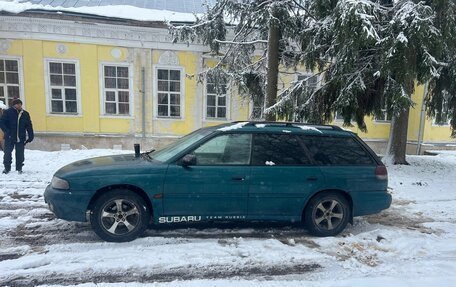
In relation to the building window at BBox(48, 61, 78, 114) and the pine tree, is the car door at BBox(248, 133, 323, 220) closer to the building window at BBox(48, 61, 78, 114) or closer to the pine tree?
the pine tree

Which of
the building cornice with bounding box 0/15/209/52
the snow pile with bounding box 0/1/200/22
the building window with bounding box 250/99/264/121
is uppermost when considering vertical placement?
the snow pile with bounding box 0/1/200/22

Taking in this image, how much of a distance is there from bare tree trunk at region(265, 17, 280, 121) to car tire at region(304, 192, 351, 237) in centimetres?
476

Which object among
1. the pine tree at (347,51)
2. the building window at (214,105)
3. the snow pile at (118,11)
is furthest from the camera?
the building window at (214,105)

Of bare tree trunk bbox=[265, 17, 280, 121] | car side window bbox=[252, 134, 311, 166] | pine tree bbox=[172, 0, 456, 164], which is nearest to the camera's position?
car side window bbox=[252, 134, 311, 166]

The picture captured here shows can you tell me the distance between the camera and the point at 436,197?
7.04m

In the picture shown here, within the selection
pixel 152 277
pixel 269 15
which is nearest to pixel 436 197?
pixel 269 15

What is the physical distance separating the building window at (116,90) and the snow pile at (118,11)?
7.63 feet

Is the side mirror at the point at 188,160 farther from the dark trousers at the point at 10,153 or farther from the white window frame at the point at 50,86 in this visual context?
the white window frame at the point at 50,86

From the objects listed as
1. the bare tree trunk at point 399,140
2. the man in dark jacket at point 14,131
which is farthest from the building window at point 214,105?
the man in dark jacket at point 14,131

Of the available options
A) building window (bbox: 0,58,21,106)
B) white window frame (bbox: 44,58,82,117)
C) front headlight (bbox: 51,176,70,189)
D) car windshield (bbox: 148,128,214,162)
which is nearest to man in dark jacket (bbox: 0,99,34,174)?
front headlight (bbox: 51,176,70,189)

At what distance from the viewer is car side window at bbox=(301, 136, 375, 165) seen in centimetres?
471

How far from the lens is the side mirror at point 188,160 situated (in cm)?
423

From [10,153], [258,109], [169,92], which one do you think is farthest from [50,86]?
[258,109]

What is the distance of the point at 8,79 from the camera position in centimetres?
1388
